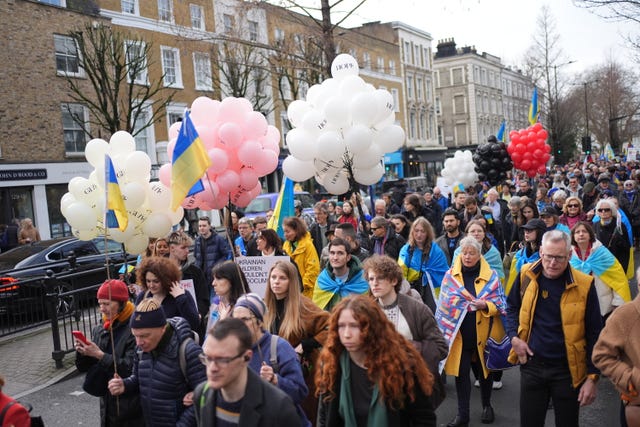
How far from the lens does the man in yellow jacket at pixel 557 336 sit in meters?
4.00

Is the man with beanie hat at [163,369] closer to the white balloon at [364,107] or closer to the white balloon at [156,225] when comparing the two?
the white balloon at [156,225]

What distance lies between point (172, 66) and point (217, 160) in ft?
77.3

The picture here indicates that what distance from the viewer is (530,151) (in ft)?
61.4

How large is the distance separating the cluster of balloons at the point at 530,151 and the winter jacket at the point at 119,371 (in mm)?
16963

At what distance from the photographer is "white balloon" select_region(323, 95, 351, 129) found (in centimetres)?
748

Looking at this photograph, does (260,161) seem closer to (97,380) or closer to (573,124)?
(97,380)

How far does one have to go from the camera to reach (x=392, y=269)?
4086 mm

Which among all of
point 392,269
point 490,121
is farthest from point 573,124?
point 392,269

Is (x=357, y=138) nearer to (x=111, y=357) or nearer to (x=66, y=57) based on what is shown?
(x=111, y=357)

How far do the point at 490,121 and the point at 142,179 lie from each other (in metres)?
69.3

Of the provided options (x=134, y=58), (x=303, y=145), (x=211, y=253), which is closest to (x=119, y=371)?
(x=211, y=253)

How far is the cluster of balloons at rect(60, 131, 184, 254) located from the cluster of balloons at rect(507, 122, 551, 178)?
14.5 m

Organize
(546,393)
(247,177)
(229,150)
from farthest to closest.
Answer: (247,177) < (229,150) < (546,393)

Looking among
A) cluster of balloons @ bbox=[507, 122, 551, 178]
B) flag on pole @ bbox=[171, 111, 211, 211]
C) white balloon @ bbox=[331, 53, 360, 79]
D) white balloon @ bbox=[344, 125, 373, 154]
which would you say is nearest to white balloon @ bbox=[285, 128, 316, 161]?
white balloon @ bbox=[344, 125, 373, 154]
